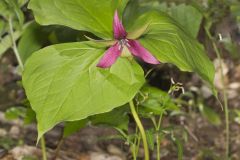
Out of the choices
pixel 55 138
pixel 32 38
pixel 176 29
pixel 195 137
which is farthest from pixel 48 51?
pixel 195 137

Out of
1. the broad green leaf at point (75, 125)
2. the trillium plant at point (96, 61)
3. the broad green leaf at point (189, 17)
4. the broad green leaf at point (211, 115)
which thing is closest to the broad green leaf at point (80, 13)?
the trillium plant at point (96, 61)

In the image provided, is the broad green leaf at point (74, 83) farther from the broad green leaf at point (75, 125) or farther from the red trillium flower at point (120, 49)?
the broad green leaf at point (75, 125)

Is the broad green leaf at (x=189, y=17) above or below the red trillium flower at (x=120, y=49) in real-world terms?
below

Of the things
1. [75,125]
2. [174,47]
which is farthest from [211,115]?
[174,47]

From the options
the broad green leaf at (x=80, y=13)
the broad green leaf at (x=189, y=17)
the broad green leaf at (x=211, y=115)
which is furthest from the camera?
the broad green leaf at (x=211, y=115)

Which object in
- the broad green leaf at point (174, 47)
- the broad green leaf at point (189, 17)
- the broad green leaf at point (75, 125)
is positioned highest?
the broad green leaf at point (174, 47)

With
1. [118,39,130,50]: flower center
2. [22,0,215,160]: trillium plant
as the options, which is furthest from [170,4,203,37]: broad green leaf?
[118,39,130,50]: flower center

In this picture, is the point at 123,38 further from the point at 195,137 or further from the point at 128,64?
the point at 195,137

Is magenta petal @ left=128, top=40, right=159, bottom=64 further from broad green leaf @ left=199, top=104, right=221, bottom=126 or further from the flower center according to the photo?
broad green leaf @ left=199, top=104, right=221, bottom=126
